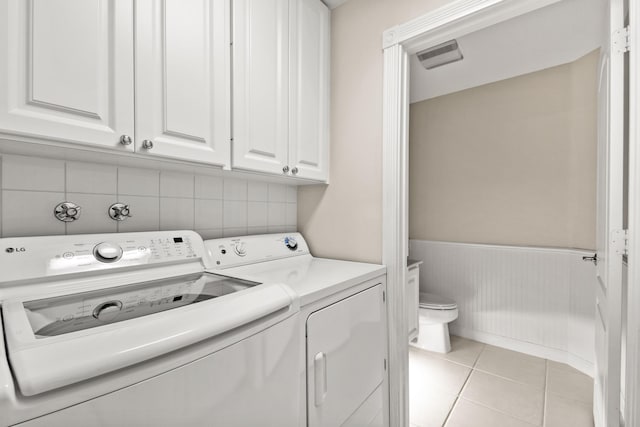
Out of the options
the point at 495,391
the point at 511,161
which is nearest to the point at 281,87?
the point at 511,161

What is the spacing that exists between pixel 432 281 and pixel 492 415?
1.35 meters

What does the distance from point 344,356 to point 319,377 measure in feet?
0.54

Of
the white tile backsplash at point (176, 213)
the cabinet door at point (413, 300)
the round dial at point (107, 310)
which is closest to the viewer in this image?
the round dial at point (107, 310)

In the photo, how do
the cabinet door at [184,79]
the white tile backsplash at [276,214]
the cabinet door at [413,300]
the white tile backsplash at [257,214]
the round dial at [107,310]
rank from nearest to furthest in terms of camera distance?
the round dial at [107,310] → the cabinet door at [184,79] → the white tile backsplash at [257,214] → the white tile backsplash at [276,214] → the cabinet door at [413,300]

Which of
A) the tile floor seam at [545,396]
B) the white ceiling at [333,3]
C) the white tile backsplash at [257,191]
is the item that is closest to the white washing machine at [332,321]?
the white tile backsplash at [257,191]

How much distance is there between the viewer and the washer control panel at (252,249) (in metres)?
1.35

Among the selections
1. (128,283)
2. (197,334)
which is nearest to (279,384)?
(197,334)

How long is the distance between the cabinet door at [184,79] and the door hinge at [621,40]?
4.86ft

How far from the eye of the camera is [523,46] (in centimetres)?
214

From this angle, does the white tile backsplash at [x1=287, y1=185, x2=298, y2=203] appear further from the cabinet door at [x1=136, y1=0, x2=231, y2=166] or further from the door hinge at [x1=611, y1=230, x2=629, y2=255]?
Answer: the door hinge at [x1=611, y1=230, x2=629, y2=255]

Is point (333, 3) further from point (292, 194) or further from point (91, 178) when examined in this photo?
point (91, 178)

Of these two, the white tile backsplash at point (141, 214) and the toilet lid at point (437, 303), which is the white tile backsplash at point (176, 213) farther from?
the toilet lid at point (437, 303)

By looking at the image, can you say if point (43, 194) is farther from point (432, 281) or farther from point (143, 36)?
A: point (432, 281)

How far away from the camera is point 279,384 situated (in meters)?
0.82
